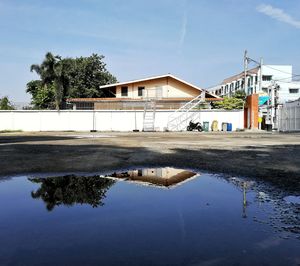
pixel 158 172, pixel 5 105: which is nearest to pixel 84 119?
pixel 5 105

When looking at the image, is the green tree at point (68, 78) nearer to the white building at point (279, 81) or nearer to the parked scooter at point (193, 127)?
the parked scooter at point (193, 127)

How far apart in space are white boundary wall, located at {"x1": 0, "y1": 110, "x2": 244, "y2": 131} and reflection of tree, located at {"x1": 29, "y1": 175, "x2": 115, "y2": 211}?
91.9ft

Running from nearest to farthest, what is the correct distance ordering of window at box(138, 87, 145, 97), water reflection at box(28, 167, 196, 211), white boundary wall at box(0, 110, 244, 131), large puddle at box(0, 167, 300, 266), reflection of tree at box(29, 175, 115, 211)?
large puddle at box(0, 167, 300, 266) → reflection of tree at box(29, 175, 115, 211) → water reflection at box(28, 167, 196, 211) → white boundary wall at box(0, 110, 244, 131) → window at box(138, 87, 145, 97)

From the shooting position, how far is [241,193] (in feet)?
18.4

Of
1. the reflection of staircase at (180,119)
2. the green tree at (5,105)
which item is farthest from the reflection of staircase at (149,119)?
the green tree at (5,105)

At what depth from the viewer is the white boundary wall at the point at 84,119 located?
34.8m

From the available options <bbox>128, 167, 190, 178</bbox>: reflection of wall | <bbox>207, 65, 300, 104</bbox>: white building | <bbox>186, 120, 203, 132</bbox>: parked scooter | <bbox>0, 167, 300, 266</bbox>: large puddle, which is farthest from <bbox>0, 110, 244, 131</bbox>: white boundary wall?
<bbox>207, 65, 300, 104</bbox>: white building

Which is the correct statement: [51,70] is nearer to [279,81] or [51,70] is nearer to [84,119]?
[84,119]

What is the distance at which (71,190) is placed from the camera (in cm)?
579

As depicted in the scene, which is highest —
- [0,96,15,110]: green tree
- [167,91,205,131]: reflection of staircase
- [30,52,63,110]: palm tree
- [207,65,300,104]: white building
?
[207,65,300,104]: white building

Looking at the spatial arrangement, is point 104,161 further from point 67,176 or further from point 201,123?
point 201,123

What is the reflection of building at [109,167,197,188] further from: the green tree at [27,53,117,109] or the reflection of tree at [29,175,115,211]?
the green tree at [27,53,117,109]

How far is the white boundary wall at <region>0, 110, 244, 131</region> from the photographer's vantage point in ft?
114

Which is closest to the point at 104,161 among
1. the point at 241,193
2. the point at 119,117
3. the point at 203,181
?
the point at 203,181
